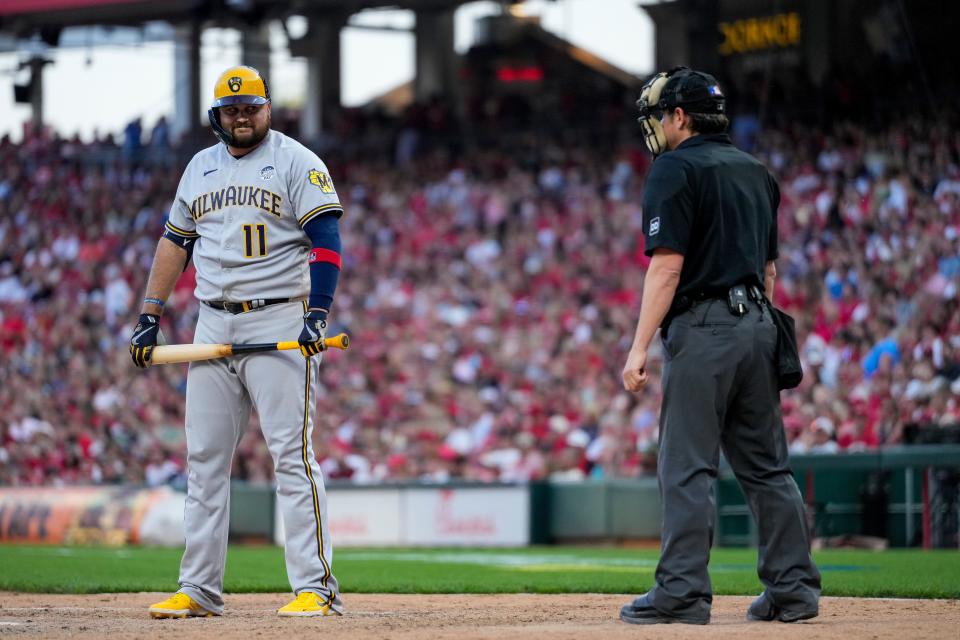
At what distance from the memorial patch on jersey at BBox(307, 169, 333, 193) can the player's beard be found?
12.4 inches

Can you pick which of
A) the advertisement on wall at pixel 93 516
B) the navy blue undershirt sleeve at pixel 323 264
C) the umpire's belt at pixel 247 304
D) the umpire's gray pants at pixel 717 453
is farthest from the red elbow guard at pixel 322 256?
the advertisement on wall at pixel 93 516

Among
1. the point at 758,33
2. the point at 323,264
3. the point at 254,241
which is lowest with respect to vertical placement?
the point at 323,264

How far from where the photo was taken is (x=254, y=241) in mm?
6301

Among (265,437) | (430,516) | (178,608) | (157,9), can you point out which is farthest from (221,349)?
(157,9)

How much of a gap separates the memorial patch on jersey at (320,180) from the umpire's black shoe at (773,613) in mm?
2466

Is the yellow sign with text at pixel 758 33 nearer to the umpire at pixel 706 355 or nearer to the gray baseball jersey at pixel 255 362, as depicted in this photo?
the gray baseball jersey at pixel 255 362

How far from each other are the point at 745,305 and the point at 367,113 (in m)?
22.8

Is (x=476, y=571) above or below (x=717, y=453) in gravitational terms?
below

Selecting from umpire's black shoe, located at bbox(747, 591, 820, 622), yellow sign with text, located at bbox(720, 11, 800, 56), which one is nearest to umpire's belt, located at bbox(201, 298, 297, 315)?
umpire's black shoe, located at bbox(747, 591, 820, 622)

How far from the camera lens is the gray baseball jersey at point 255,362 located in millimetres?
6176

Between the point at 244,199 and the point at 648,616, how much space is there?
2463mm

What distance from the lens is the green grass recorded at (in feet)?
27.5

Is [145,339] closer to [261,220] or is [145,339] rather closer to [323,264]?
[261,220]

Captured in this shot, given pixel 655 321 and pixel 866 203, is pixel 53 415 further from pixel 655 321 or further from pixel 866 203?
pixel 655 321
